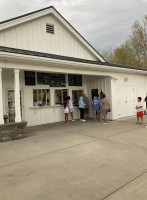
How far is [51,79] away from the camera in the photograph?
10680 mm

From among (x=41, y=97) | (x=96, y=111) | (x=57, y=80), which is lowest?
(x=96, y=111)

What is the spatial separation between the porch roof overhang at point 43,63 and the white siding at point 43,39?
273 cm

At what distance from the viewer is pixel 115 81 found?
36.4 feet

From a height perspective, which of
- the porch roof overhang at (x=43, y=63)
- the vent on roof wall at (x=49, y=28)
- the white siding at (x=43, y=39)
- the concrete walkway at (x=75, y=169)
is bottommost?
the concrete walkway at (x=75, y=169)

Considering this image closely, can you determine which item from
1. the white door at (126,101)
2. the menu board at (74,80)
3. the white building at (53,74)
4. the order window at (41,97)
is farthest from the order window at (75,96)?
the white door at (126,101)

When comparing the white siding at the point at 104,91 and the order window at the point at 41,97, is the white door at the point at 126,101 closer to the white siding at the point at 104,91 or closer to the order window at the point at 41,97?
the white siding at the point at 104,91

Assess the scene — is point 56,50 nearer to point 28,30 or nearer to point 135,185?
point 28,30

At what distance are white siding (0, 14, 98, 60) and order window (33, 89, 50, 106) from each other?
8.57 ft

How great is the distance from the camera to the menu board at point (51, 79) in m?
10.1

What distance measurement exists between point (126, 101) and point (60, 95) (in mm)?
4510

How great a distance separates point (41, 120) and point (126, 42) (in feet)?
78.1

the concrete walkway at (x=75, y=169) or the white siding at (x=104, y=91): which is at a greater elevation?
the white siding at (x=104, y=91)

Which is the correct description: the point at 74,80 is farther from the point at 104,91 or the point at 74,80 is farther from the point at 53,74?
the point at 104,91

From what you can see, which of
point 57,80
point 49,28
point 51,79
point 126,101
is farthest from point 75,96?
point 49,28
